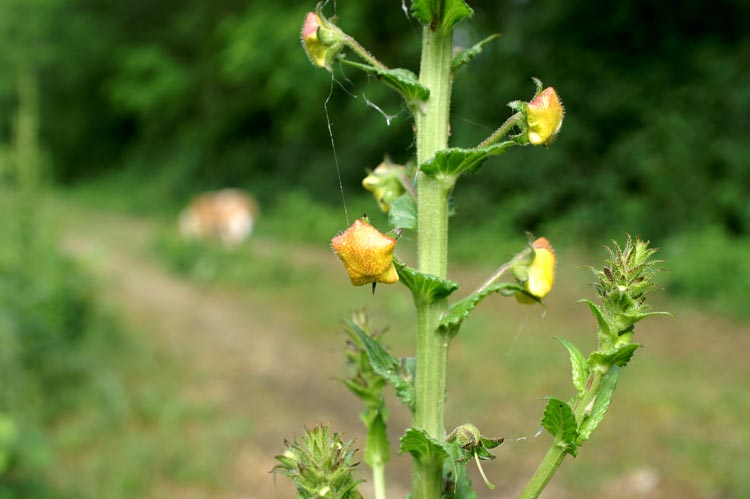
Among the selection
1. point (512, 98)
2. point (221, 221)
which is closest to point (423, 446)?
point (512, 98)

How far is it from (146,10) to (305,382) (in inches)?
801

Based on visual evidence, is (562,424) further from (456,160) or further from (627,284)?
(456,160)

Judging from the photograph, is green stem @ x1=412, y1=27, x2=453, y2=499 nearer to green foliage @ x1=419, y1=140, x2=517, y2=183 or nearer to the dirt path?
green foliage @ x1=419, y1=140, x2=517, y2=183

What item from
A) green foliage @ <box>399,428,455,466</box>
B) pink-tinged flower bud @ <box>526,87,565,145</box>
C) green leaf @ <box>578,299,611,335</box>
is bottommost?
green foliage @ <box>399,428,455,466</box>

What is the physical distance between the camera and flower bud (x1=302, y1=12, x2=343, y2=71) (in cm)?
104

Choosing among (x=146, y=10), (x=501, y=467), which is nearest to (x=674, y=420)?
(x=501, y=467)

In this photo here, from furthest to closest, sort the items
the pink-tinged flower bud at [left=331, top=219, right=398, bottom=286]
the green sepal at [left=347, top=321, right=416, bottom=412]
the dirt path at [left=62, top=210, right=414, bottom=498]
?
1. the dirt path at [left=62, top=210, right=414, bottom=498]
2. the green sepal at [left=347, top=321, right=416, bottom=412]
3. the pink-tinged flower bud at [left=331, top=219, right=398, bottom=286]

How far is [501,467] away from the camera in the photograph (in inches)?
220

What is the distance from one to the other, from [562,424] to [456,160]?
32 cm

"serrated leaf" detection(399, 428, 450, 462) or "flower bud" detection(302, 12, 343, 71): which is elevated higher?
"flower bud" detection(302, 12, 343, 71)

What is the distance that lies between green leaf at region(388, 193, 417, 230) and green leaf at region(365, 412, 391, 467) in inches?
12.0

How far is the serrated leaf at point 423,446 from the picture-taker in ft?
2.91

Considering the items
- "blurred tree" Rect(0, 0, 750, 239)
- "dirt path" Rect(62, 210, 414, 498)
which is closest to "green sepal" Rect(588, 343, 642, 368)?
"dirt path" Rect(62, 210, 414, 498)

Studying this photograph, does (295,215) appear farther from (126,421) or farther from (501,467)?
(501,467)
